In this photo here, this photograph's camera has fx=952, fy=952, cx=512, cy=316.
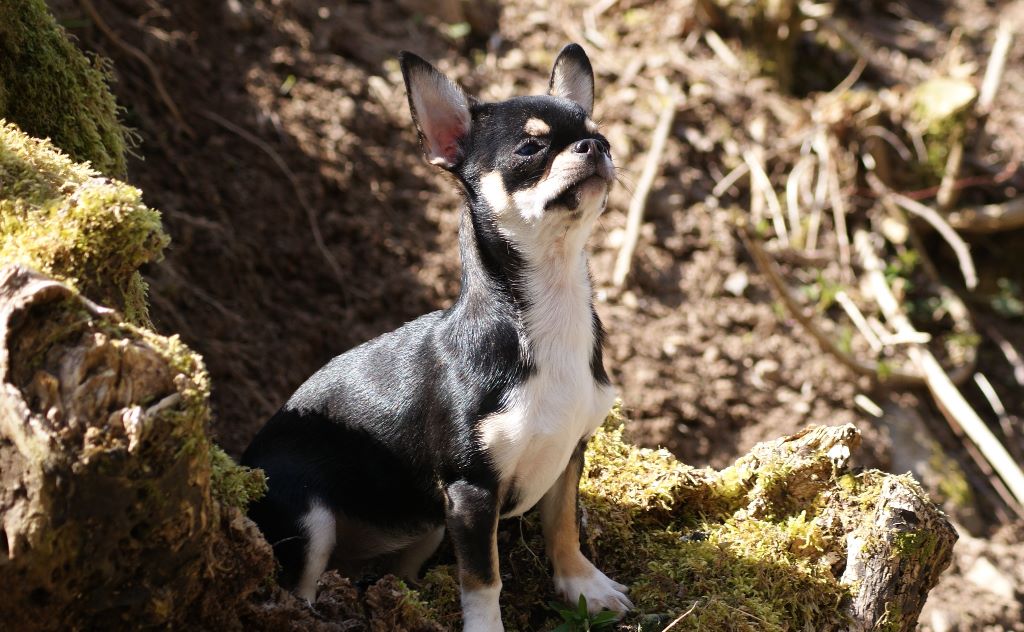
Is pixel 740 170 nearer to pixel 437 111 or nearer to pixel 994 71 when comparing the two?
pixel 994 71

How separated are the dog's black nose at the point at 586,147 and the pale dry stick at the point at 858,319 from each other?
4651mm

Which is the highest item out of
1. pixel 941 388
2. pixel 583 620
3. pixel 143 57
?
pixel 143 57

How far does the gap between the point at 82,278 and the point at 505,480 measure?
1565 millimetres

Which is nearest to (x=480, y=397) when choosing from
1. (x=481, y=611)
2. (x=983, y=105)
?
(x=481, y=611)

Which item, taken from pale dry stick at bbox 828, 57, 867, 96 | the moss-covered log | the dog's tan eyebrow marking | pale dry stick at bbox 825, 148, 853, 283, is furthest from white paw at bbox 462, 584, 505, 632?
pale dry stick at bbox 828, 57, 867, 96

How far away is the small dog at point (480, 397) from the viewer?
342 cm

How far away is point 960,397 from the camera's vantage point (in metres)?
7.21

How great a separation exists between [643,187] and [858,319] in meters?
1.96

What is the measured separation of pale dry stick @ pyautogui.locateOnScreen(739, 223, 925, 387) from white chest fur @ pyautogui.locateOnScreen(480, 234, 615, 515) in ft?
12.7

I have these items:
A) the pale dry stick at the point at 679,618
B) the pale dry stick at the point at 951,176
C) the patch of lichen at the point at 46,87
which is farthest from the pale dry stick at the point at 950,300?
the patch of lichen at the point at 46,87

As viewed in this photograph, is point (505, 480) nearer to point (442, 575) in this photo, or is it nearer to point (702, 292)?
point (442, 575)

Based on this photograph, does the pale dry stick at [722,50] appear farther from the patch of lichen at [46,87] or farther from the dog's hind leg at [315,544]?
the dog's hind leg at [315,544]

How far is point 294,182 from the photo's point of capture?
682cm

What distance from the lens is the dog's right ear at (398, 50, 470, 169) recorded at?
3555 mm
